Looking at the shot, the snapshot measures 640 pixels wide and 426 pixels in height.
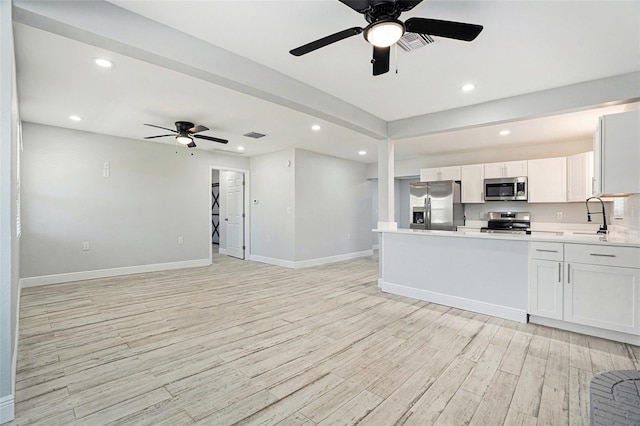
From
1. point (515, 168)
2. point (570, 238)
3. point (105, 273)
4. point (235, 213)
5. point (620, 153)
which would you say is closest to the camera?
point (620, 153)

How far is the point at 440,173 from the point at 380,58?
4807mm

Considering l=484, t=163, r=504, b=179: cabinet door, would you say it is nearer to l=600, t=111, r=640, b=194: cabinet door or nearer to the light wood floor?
l=600, t=111, r=640, b=194: cabinet door

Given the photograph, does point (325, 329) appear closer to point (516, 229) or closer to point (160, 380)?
point (160, 380)

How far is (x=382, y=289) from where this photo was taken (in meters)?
4.42

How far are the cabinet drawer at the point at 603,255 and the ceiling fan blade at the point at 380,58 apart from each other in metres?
2.53

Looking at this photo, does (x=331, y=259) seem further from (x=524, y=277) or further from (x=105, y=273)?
(x=105, y=273)

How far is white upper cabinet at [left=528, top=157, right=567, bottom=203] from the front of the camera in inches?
200

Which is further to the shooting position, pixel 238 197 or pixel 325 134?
pixel 238 197

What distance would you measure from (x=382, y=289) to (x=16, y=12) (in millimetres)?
4414

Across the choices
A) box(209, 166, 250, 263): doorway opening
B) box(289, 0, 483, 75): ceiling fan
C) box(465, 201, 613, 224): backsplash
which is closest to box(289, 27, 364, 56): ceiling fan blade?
box(289, 0, 483, 75): ceiling fan

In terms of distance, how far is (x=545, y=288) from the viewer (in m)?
3.06

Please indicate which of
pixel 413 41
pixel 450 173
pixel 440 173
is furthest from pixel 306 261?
pixel 413 41

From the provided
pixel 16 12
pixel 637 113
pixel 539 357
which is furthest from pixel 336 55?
pixel 539 357

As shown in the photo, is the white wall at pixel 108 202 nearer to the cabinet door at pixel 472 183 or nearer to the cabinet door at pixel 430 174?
the cabinet door at pixel 430 174
